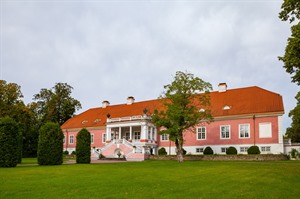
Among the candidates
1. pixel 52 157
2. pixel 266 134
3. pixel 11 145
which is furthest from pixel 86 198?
pixel 266 134

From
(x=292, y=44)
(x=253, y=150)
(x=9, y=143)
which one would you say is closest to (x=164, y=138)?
(x=253, y=150)

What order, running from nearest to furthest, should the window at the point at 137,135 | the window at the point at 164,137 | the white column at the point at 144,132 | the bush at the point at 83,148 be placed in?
the bush at the point at 83,148 < the white column at the point at 144,132 < the window at the point at 164,137 < the window at the point at 137,135

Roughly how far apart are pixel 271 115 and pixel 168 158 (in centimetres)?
1252

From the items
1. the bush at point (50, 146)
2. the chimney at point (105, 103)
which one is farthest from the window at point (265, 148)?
the chimney at point (105, 103)

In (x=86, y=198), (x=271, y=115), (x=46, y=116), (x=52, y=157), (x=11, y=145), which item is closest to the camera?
(x=86, y=198)

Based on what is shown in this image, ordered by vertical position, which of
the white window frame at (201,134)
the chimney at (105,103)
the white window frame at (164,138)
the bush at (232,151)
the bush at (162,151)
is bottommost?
the bush at (162,151)

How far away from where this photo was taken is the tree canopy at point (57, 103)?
189 ft

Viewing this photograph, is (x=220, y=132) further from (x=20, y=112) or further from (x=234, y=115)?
(x=20, y=112)

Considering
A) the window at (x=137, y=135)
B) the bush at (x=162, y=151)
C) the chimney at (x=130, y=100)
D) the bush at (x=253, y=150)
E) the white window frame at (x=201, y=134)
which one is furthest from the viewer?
the chimney at (x=130, y=100)

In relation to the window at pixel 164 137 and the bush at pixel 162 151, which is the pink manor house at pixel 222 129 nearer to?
the window at pixel 164 137

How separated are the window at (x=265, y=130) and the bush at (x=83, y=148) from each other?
19160 mm

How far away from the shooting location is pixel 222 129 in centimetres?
3641

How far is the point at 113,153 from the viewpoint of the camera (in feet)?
129

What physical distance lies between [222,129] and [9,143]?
950 inches
